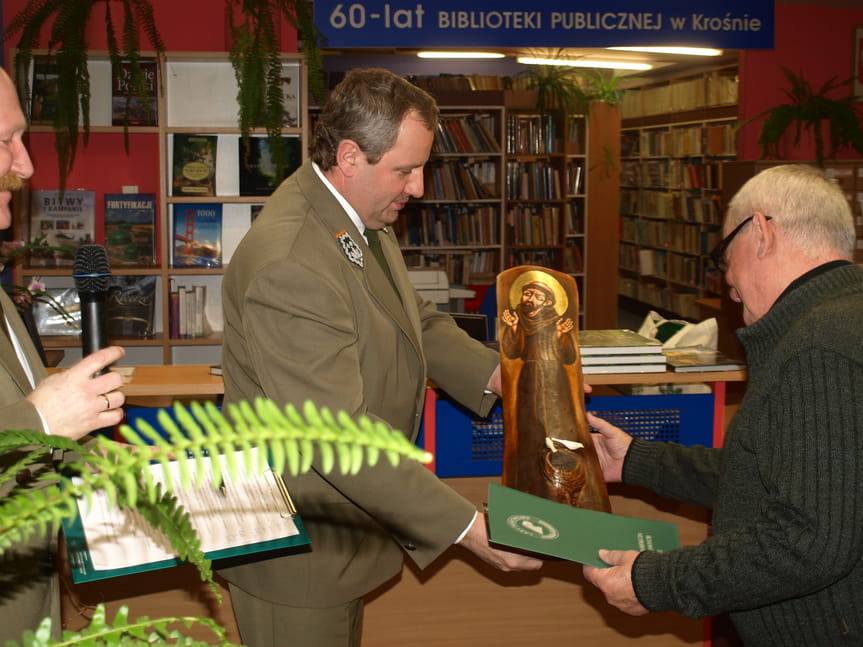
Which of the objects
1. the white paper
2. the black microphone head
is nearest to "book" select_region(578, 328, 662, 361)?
the white paper

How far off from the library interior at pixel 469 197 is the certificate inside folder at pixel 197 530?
1.19 feet

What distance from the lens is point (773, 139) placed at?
610 cm

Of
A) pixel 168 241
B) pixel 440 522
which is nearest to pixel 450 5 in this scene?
pixel 168 241

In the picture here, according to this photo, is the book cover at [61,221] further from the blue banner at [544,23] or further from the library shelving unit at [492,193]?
the library shelving unit at [492,193]

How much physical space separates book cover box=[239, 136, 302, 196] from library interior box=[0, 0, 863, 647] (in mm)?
13

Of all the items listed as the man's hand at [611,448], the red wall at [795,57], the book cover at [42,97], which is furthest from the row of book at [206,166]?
the red wall at [795,57]

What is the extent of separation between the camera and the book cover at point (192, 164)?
5047mm

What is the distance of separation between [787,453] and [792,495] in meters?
0.07

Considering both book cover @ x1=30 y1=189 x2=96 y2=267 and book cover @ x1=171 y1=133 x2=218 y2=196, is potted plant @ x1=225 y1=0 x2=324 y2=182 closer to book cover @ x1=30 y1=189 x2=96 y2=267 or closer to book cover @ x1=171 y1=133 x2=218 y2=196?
book cover @ x1=171 y1=133 x2=218 y2=196

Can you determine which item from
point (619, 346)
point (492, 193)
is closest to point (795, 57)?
point (492, 193)

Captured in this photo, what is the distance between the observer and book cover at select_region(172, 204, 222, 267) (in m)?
5.12

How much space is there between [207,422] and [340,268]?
1300 mm

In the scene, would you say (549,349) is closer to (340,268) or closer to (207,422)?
(340,268)

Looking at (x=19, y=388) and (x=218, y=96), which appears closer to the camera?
(x=19, y=388)
